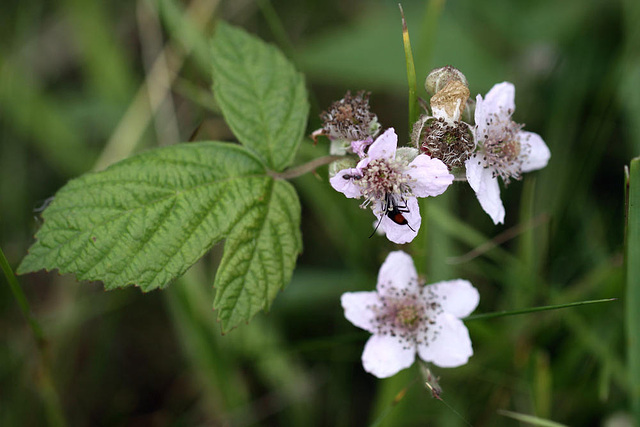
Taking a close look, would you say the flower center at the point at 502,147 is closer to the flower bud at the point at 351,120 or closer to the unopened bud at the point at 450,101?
the unopened bud at the point at 450,101

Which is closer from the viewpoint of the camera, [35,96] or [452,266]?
[452,266]

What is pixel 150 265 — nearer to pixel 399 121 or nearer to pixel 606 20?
pixel 399 121

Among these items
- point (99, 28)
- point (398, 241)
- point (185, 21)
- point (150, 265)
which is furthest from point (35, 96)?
point (398, 241)

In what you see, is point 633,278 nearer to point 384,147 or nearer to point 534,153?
point 534,153

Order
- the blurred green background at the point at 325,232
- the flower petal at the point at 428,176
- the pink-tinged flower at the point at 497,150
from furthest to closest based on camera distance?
1. the blurred green background at the point at 325,232
2. the pink-tinged flower at the point at 497,150
3. the flower petal at the point at 428,176

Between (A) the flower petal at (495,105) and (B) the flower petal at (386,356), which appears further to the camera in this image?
(B) the flower petal at (386,356)

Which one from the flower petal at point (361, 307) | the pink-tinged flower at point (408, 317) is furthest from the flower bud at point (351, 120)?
the flower petal at point (361, 307)

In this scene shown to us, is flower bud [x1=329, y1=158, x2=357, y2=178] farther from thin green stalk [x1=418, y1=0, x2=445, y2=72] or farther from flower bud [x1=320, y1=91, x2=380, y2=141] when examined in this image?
thin green stalk [x1=418, y1=0, x2=445, y2=72]
